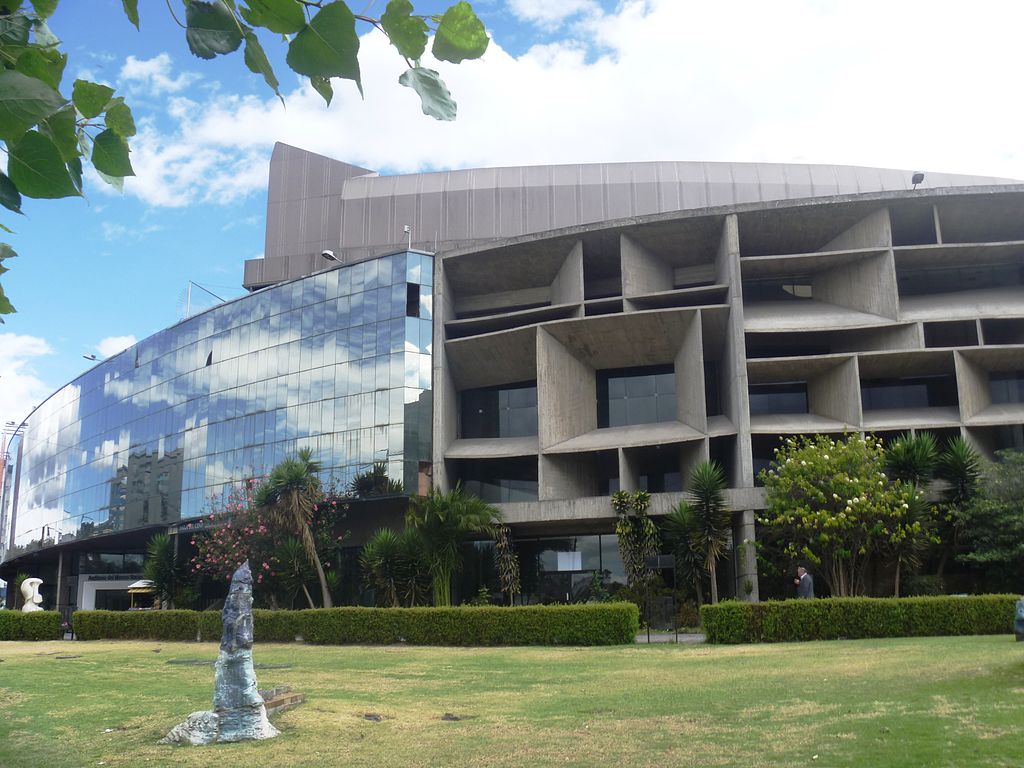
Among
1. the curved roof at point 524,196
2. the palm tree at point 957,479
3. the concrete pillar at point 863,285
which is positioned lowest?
the palm tree at point 957,479

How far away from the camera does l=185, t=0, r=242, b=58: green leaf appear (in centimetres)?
225

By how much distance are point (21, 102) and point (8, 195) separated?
429 millimetres

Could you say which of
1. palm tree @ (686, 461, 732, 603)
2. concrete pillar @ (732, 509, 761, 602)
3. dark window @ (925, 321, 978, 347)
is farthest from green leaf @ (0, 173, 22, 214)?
dark window @ (925, 321, 978, 347)

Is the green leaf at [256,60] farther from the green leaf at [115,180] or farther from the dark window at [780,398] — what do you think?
the dark window at [780,398]

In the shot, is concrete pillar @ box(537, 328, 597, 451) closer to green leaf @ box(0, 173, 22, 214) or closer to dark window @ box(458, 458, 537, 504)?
dark window @ box(458, 458, 537, 504)

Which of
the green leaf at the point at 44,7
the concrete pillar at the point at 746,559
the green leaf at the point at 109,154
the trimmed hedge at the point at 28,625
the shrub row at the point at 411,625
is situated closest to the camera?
the green leaf at the point at 109,154

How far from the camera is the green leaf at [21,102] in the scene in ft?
6.70

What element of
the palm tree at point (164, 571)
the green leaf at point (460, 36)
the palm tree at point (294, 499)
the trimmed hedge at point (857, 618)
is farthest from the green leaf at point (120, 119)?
the palm tree at point (164, 571)

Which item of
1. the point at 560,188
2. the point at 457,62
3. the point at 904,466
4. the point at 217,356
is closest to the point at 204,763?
the point at 457,62

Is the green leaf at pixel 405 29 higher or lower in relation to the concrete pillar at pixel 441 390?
lower

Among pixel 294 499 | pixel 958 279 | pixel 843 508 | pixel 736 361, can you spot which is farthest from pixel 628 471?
pixel 958 279

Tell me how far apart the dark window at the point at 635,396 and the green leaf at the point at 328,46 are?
35390 millimetres

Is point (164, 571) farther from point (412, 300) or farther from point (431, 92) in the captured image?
point (431, 92)

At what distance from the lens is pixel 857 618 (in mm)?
22406
